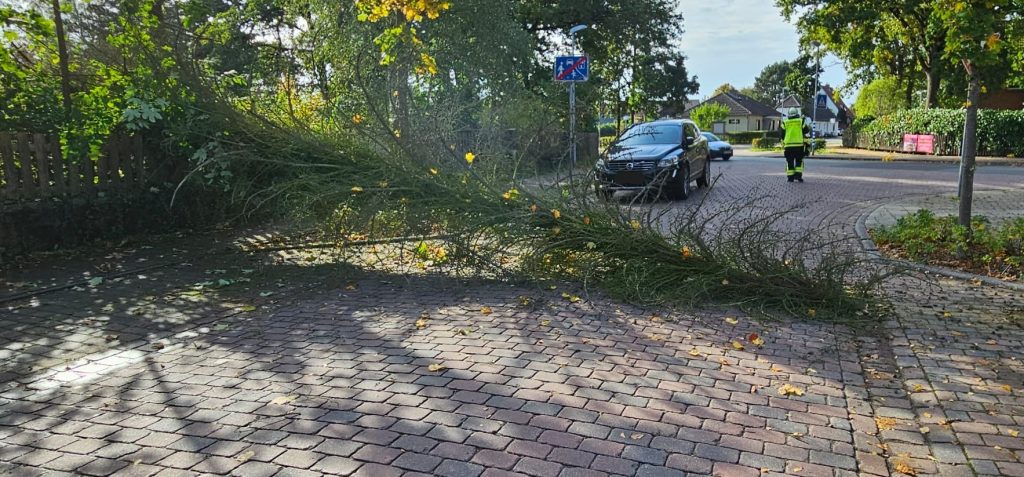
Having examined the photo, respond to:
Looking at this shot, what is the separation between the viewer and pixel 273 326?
5445 mm

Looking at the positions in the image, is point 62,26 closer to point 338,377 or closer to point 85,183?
point 85,183

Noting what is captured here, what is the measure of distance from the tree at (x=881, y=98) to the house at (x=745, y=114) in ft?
146

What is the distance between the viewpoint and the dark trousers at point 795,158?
16172 millimetres

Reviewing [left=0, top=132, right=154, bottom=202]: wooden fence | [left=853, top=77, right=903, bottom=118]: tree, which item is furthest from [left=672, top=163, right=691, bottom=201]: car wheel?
[left=853, top=77, right=903, bottom=118]: tree

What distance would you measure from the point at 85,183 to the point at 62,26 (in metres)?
2.11

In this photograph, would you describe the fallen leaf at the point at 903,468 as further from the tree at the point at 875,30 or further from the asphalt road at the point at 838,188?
the tree at the point at 875,30

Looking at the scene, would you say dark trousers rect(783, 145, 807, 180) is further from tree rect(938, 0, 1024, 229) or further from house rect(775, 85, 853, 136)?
house rect(775, 85, 853, 136)

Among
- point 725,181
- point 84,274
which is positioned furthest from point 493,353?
point 725,181

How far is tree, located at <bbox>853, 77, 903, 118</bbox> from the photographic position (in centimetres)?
5048

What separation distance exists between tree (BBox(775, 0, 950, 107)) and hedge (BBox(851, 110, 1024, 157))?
231cm

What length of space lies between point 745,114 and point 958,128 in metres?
79.2

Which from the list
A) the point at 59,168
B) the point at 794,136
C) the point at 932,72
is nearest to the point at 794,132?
the point at 794,136

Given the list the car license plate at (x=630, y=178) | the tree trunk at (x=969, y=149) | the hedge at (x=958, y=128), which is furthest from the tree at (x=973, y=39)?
the hedge at (x=958, y=128)

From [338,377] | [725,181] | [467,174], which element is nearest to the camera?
[338,377]
